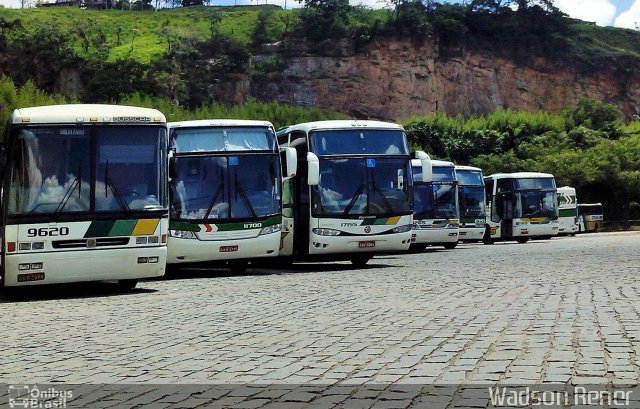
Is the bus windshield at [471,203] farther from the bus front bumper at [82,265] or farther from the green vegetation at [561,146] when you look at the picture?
the green vegetation at [561,146]

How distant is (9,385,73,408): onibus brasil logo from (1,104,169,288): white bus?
790cm

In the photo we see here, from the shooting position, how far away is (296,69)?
108 metres

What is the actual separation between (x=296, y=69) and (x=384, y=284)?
9393 centimetres

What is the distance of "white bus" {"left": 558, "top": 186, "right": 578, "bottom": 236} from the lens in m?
55.1

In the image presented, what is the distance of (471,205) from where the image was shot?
40062mm

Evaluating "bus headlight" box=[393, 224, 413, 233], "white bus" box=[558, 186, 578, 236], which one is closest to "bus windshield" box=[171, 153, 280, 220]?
"bus headlight" box=[393, 224, 413, 233]

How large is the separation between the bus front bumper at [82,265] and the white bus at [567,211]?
42524 millimetres

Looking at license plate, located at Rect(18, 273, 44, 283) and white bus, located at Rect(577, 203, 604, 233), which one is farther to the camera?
white bus, located at Rect(577, 203, 604, 233)

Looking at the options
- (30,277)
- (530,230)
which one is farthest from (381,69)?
(30,277)

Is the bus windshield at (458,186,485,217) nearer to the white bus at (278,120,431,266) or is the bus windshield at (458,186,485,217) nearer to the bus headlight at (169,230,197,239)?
the white bus at (278,120,431,266)

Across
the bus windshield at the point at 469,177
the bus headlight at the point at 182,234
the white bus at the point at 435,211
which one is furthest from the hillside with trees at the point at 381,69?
the bus headlight at the point at 182,234

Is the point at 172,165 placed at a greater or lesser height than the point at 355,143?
lesser

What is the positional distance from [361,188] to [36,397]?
16024 millimetres

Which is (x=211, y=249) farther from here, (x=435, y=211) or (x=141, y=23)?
(x=141, y=23)
